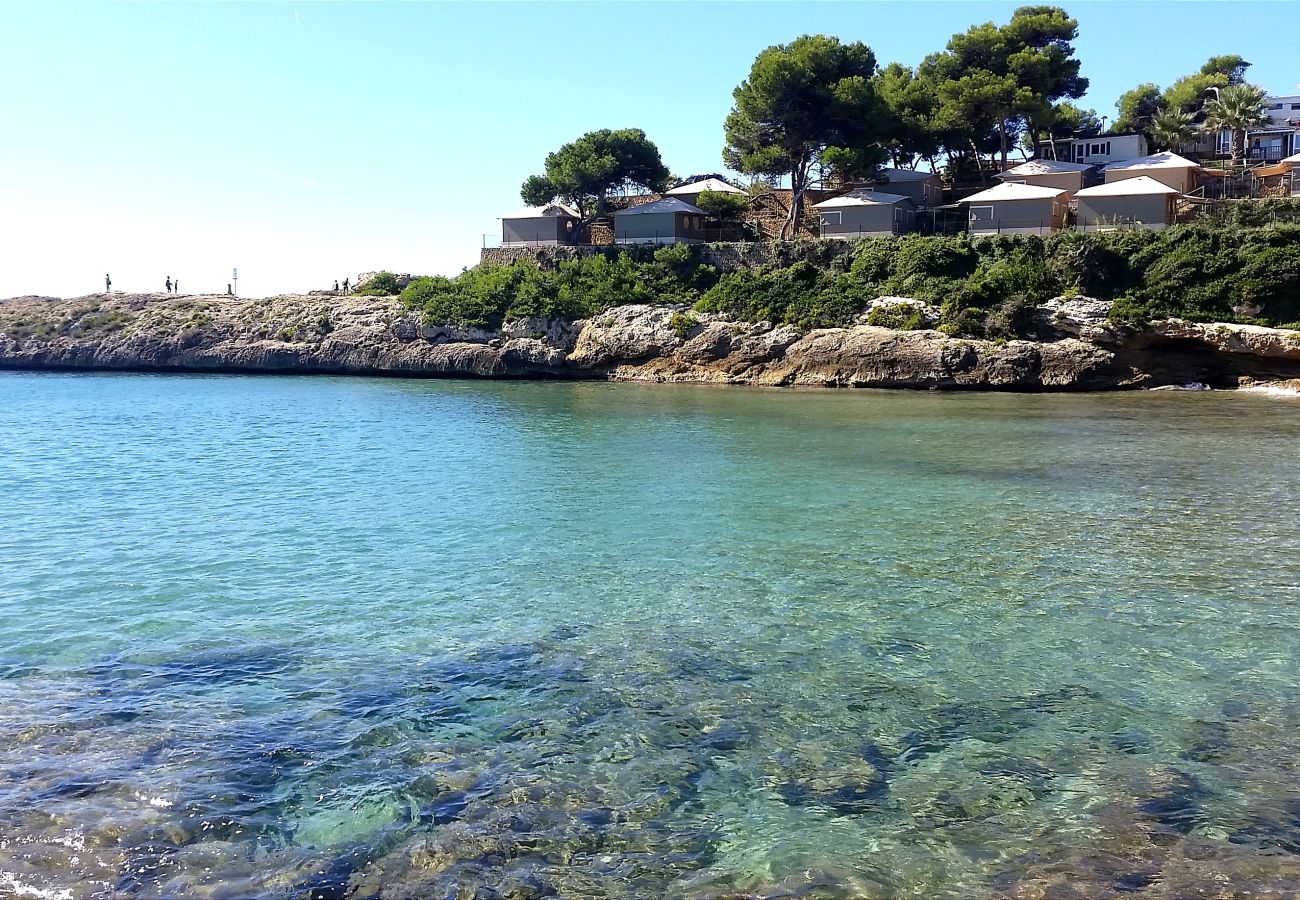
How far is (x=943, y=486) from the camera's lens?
68.2 ft

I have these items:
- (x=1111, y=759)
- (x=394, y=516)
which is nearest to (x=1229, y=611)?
(x=1111, y=759)

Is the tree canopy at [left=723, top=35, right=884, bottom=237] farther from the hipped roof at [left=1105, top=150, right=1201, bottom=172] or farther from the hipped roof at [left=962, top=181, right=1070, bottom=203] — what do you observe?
the hipped roof at [left=1105, top=150, right=1201, bottom=172]

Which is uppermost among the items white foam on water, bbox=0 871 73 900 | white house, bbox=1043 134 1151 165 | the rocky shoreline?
white house, bbox=1043 134 1151 165

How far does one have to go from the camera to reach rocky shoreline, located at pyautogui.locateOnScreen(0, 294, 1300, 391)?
4291cm

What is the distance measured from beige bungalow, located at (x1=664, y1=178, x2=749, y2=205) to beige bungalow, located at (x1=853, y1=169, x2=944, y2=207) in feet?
26.0

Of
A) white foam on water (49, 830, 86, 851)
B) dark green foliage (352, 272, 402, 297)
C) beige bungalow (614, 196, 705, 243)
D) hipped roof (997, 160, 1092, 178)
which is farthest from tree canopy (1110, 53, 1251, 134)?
white foam on water (49, 830, 86, 851)

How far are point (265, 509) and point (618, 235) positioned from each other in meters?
43.7

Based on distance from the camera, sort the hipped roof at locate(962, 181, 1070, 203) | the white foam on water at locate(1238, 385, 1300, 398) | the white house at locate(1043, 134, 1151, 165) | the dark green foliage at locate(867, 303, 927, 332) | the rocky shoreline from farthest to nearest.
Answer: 1. the white house at locate(1043, 134, 1151, 165)
2. the hipped roof at locate(962, 181, 1070, 203)
3. the dark green foliage at locate(867, 303, 927, 332)
4. the rocky shoreline
5. the white foam on water at locate(1238, 385, 1300, 398)

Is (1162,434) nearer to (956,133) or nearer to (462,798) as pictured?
(462,798)

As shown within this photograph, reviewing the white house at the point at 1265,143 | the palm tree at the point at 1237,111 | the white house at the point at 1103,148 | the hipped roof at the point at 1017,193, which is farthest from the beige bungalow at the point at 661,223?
the white house at the point at 1265,143

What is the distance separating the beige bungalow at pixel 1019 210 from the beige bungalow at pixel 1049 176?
8.73ft

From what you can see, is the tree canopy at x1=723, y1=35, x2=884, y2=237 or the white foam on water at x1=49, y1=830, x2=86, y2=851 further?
the tree canopy at x1=723, y1=35, x2=884, y2=237

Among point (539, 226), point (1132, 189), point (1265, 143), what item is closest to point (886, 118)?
point (1132, 189)

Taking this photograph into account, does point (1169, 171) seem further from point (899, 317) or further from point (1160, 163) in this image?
point (899, 317)
